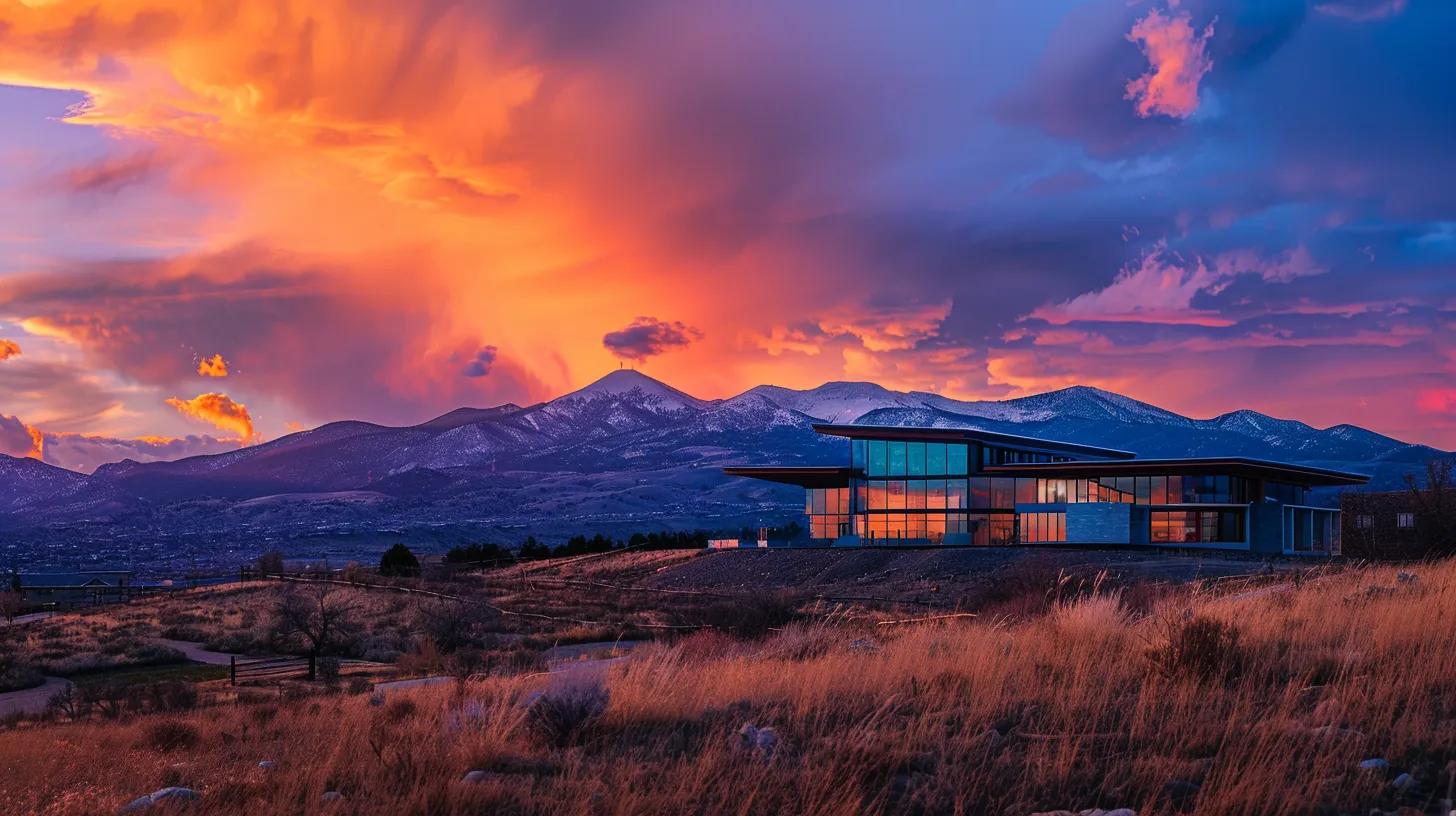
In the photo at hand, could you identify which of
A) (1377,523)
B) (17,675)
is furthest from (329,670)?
(1377,523)

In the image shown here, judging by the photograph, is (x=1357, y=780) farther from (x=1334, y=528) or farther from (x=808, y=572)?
(x=1334, y=528)

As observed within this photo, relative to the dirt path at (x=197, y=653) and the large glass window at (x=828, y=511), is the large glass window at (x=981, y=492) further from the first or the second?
the dirt path at (x=197, y=653)

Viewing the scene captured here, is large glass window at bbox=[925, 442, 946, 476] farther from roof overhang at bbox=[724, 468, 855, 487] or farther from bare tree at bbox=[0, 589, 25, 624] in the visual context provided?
bare tree at bbox=[0, 589, 25, 624]

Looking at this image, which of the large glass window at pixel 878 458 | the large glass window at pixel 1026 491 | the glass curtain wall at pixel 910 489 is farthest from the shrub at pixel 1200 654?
the large glass window at pixel 878 458

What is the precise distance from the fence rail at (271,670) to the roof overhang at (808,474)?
4680 cm

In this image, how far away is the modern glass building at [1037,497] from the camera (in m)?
65.4

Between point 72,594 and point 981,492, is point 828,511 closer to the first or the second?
point 981,492

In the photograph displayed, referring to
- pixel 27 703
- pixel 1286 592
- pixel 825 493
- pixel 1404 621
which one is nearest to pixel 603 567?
pixel 825 493

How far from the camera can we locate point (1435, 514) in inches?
1945

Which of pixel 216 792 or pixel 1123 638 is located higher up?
pixel 1123 638

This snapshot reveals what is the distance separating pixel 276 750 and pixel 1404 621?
1172 cm

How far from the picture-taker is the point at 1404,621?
1179 cm

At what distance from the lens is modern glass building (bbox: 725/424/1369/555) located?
2574 inches

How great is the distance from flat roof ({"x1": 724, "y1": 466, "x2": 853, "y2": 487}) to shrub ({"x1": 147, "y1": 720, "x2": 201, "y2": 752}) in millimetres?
61220
